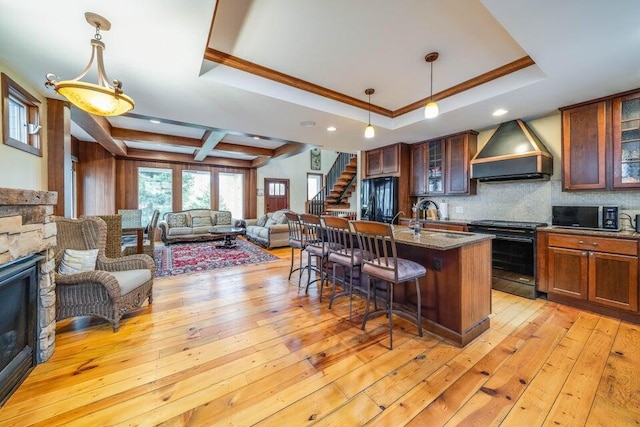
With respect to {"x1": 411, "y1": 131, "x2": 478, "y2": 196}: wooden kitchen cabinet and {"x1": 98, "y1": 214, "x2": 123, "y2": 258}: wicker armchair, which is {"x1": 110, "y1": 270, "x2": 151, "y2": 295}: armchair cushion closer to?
{"x1": 98, "y1": 214, "x2": 123, "y2": 258}: wicker armchair

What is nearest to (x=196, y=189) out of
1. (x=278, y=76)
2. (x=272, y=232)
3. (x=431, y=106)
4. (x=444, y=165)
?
(x=272, y=232)

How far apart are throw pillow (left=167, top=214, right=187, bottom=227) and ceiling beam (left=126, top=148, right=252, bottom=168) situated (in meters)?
1.74

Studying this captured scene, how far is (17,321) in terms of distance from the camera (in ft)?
5.52

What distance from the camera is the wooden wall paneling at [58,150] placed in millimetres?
3053

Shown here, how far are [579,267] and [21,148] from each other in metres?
5.97

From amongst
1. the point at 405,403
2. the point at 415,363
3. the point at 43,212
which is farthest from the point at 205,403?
the point at 43,212

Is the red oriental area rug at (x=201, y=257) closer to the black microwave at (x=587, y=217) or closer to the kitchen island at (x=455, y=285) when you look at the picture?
the kitchen island at (x=455, y=285)

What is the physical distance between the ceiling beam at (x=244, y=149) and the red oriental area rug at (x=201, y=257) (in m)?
2.48

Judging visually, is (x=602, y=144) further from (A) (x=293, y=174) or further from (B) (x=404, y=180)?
(A) (x=293, y=174)

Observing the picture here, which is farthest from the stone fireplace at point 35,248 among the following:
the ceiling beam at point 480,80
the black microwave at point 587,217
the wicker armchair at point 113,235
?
the black microwave at point 587,217

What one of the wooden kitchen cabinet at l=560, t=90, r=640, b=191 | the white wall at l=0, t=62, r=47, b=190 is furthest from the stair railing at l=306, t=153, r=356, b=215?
the white wall at l=0, t=62, r=47, b=190

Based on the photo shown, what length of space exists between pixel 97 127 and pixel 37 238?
11.5 feet

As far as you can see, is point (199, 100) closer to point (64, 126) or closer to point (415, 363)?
point (64, 126)

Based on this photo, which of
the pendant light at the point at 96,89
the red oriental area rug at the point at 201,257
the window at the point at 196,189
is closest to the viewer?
the pendant light at the point at 96,89
